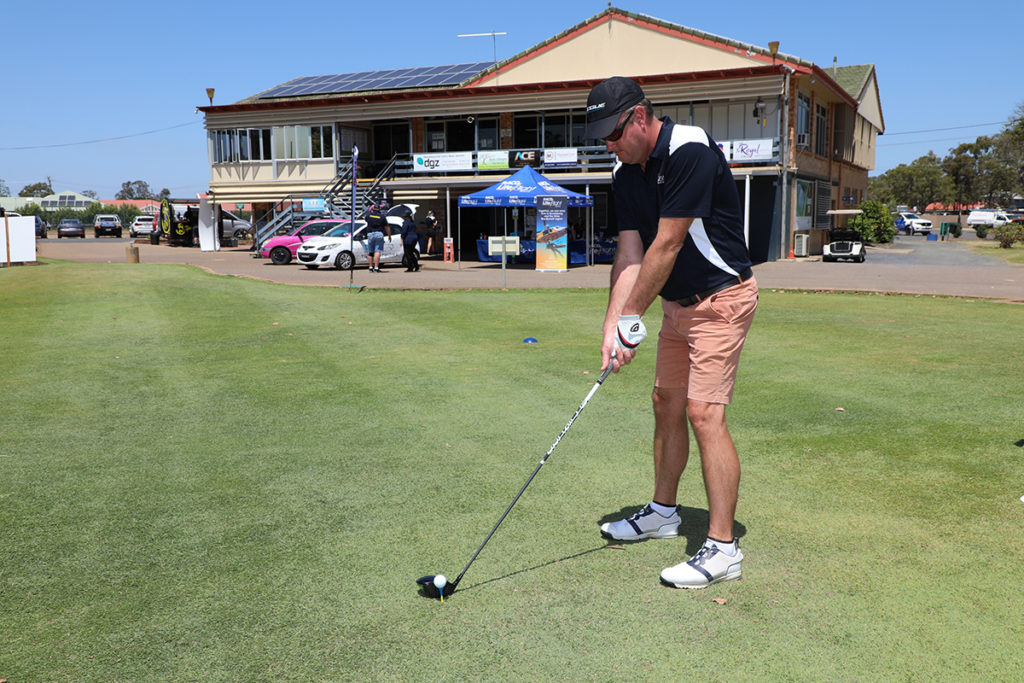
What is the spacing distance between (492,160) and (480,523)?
31.3 meters

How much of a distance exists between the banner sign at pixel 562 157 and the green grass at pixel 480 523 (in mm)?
25049

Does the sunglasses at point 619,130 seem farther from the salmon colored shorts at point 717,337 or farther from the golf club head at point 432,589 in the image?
the golf club head at point 432,589

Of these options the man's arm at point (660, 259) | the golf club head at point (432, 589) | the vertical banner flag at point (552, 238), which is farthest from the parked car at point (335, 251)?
the golf club head at point (432, 589)

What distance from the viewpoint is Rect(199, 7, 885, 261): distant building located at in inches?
1252

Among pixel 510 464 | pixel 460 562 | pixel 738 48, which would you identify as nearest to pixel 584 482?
pixel 510 464

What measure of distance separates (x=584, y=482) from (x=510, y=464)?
0.54 m

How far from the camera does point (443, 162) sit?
114 ft

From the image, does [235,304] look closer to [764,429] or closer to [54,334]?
[54,334]

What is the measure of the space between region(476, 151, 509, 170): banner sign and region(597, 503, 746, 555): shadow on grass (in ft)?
101

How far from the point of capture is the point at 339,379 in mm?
8078

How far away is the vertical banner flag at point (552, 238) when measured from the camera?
24656mm

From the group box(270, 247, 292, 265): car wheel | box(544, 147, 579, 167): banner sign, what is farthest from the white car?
box(544, 147, 579, 167): banner sign

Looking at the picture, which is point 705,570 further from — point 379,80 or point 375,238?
point 379,80

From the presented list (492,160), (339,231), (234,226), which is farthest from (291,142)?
(339,231)
